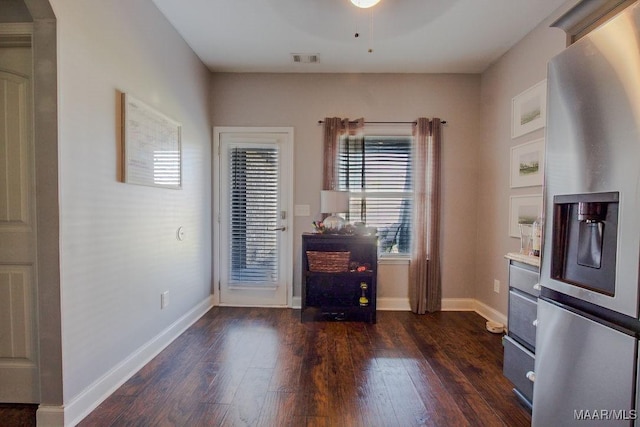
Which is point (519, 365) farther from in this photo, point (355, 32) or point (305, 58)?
point (305, 58)

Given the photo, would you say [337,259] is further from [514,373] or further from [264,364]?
[514,373]

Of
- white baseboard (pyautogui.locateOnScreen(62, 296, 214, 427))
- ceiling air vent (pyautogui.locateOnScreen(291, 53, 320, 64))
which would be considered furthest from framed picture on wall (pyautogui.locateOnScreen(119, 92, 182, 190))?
ceiling air vent (pyautogui.locateOnScreen(291, 53, 320, 64))

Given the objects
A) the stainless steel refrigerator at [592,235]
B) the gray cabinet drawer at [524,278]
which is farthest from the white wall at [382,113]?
the stainless steel refrigerator at [592,235]

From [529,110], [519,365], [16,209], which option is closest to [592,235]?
[519,365]

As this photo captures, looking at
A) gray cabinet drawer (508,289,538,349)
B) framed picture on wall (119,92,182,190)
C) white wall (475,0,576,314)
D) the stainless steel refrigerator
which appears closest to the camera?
the stainless steel refrigerator

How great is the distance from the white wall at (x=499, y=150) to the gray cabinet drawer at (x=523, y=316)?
1.10m

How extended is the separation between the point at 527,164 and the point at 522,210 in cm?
40

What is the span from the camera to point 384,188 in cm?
341

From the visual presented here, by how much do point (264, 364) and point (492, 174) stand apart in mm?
2823

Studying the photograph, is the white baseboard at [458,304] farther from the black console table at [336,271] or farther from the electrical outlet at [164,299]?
the electrical outlet at [164,299]

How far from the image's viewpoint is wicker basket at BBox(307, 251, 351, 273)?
3002 millimetres

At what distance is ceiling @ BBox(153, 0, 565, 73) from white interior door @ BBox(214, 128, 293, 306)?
822mm

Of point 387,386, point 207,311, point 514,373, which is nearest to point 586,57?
point 514,373

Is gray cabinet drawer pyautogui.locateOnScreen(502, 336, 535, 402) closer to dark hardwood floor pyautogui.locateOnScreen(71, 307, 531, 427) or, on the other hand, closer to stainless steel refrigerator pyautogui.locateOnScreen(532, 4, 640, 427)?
dark hardwood floor pyautogui.locateOnScreen(71, 307, 531, 427)
